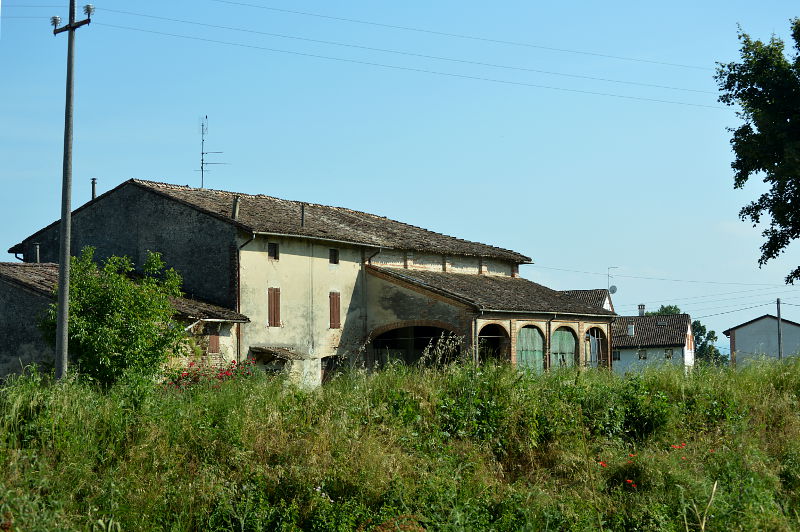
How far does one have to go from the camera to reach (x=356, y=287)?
2670 cm

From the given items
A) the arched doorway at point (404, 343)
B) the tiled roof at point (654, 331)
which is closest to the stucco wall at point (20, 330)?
the arched doorway at point (404, 343)

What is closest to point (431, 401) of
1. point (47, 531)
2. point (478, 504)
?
point (478, 504)

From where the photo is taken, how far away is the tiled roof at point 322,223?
2430cm

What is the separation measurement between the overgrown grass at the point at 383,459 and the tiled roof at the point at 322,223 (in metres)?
12.3

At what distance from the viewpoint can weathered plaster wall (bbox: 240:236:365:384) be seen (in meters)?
23.1

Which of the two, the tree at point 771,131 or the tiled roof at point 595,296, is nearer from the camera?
the tree at point 771,131

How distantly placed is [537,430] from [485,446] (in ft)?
3.39

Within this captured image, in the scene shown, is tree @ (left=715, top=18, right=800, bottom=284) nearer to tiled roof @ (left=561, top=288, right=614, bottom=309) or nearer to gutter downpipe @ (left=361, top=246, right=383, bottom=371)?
gutter downpipe @ (left=361, top=246, right=383, bottom=371)

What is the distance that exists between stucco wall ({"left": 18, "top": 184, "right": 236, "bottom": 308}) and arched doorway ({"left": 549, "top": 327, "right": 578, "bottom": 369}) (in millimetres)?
11513

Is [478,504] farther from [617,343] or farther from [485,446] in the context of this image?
[617,343]

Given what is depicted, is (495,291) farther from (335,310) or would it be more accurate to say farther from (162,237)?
(162,237)

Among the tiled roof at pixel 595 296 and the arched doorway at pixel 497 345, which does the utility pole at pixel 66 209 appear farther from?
the tiled roof at pixel 595 296

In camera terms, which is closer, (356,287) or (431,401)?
(431,401)

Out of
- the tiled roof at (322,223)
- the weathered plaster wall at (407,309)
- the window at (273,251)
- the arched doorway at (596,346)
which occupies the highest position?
the tiled roof at (322,223)
